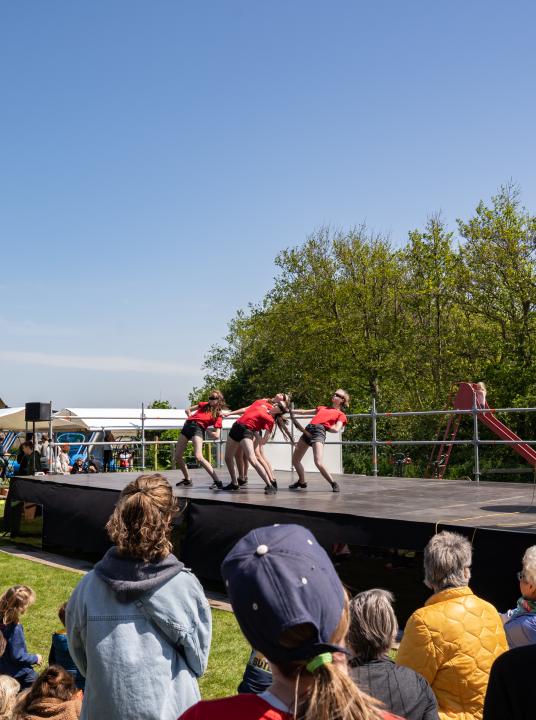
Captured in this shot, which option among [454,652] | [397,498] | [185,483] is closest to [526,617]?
[454,652]

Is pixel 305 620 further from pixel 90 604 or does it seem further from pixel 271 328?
pixel 271 328

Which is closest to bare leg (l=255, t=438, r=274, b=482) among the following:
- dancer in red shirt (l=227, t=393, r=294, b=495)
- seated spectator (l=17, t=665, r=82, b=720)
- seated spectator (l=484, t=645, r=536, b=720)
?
dancer in red shirt (l=227, t=393, r=294, b=495)

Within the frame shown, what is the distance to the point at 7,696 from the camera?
145 inches

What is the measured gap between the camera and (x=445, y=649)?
332cm

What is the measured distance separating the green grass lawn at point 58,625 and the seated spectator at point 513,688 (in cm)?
412

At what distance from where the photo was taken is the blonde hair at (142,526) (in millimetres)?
2826

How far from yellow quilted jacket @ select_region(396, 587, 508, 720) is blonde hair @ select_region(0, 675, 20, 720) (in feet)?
6.01

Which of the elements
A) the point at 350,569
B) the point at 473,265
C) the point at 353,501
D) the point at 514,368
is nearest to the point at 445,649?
the point at 350,569

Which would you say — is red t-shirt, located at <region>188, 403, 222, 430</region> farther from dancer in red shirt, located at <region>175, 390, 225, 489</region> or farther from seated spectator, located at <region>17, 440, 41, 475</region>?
seated spectator, located at <region>17, 440, 41, 475</region>

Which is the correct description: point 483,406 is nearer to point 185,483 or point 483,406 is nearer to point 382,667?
point 185,483

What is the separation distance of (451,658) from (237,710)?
6.95 feet

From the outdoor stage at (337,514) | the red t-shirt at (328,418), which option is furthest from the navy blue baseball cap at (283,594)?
the red t-shirt at (328,418)

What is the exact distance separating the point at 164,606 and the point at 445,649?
1.30 metres

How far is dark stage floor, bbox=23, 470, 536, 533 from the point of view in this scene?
7.02 meters
